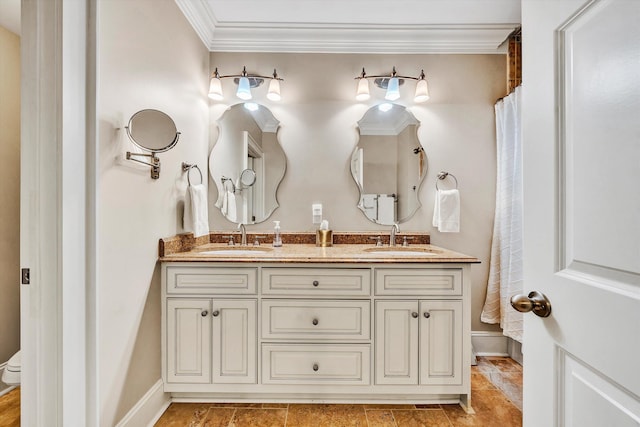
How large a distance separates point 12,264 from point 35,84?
169 cm

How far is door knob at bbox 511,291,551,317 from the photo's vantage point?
0.70 metres

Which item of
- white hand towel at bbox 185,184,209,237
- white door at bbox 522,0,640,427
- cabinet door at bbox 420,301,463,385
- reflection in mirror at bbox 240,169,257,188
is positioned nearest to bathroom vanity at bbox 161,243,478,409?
cabinet door at bbox 420,301,463,385

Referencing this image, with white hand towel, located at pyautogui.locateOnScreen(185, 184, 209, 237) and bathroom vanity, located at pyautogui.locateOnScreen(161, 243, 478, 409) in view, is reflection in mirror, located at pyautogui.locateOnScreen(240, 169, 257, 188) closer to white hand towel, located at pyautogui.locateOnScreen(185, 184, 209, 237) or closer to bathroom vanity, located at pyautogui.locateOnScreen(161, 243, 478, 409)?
white hand towel, located at pyautogui.locateOnScreen(185, 184, 209, 237)

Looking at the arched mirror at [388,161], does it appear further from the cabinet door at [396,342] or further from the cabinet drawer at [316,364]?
the cabinet drawer at [316,364]

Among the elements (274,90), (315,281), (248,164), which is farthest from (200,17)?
(315,281)

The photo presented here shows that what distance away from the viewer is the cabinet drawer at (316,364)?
5.92ft

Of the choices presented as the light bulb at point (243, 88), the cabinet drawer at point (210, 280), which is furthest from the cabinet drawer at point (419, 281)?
the light bulb at point (243, 88)

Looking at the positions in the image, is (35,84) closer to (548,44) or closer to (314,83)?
(548,44)

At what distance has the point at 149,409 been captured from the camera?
166cm

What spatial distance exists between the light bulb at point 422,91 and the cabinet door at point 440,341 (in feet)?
4.85

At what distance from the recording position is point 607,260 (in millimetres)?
565

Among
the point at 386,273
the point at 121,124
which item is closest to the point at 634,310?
the point at 386,273

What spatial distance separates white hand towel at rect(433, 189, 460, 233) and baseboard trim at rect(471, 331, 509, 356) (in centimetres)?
86

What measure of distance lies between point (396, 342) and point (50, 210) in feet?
5.51
